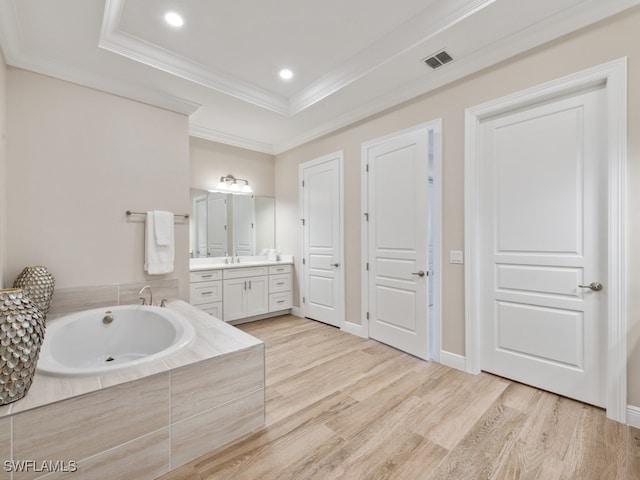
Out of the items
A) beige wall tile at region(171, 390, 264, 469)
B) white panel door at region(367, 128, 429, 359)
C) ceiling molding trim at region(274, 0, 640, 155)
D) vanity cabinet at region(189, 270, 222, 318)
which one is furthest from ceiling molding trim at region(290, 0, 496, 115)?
beige wall tile at region(171, 390, 264, 469)

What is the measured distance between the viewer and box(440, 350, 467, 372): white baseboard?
2.45m

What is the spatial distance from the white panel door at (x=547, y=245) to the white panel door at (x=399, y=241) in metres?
0.50

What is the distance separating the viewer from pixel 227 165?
4.15m

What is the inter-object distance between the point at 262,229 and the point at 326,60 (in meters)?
2.60

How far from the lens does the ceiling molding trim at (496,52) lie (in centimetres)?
182

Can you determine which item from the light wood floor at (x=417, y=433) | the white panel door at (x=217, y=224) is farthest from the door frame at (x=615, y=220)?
the white panel door at (x=217, y=224)

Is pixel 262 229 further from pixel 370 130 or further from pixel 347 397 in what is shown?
pixel 347 397

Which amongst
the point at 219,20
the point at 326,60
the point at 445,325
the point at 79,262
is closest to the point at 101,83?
the point at 219,20

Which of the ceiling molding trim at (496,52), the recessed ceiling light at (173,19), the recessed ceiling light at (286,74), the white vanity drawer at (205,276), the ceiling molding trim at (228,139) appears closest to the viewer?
the ceiling molding trim at (496,52)

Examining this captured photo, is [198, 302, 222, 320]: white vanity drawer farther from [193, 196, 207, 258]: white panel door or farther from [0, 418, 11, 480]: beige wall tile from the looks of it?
[0, 418, 11, 480]: beige wall tile

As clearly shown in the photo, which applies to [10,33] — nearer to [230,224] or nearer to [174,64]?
[174,64]

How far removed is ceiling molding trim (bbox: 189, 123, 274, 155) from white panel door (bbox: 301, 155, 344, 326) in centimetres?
85

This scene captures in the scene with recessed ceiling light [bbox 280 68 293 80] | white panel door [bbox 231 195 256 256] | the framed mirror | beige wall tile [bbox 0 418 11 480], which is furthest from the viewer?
white panel door [bbox 231 195 256 256]

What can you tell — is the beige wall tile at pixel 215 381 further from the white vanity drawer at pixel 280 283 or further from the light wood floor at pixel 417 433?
the white vanity drawer at pixel 280 283
